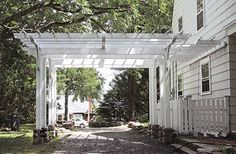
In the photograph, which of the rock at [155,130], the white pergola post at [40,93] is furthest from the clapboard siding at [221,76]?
the white pergola post at [40,93]

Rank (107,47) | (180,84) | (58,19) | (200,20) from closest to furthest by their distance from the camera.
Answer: (107,47) → (200,20) → (58,19) → (180,84)

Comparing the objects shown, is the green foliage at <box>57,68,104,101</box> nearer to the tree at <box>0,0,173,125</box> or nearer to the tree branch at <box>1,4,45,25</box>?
the tree at <box>0,0,173,125</box>

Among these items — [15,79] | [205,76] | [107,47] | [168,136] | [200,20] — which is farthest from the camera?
[15,79]

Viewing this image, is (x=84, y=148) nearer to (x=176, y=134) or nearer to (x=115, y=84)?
(x=176, y=134)

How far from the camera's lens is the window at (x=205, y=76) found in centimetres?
1465

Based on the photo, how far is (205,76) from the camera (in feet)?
49.7

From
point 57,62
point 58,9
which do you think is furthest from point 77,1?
point 57,62

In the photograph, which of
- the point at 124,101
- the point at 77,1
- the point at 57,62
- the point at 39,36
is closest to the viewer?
the point at 39,36

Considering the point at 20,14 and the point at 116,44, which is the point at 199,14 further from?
the point at 20,14

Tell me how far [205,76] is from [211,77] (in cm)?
105

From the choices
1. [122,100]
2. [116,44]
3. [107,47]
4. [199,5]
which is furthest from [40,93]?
[122,100]

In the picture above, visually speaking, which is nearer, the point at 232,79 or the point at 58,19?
the point at 232,79

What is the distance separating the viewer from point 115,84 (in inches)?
1658

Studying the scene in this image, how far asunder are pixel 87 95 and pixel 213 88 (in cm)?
2986
